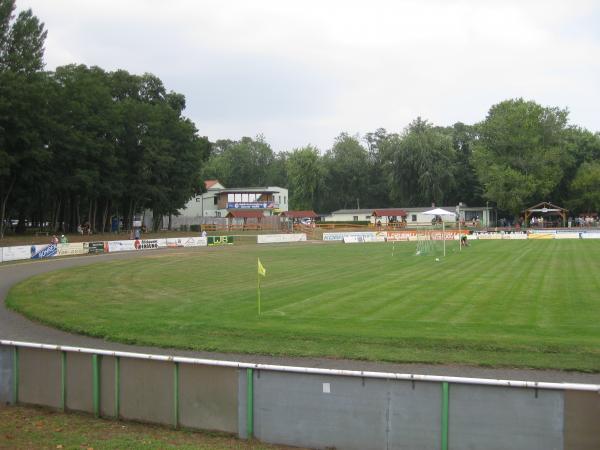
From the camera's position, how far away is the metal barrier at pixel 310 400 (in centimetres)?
716

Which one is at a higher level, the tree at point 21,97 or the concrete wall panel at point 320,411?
the tree at point 21,97

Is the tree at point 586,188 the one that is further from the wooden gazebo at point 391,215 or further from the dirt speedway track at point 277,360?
the dirt speedway track at point 277,360

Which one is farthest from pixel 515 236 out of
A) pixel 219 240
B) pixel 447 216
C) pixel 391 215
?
pixel 219 240

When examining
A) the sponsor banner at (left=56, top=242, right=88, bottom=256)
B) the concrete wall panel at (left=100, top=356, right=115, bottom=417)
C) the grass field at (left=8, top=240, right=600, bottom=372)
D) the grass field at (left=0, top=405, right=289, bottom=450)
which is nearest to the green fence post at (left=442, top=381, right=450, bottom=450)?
the grass field at (left=0, top=405, right=289, bottom=450)

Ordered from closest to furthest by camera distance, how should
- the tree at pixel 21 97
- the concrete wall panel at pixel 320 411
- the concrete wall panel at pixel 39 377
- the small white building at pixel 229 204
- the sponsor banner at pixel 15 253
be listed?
1. the concrete wall panel at pixel 320 411
2. the concrete wall panel at pixel 39 377
3. the sponsor banner at pixel 15 253
4. the tree at pixel 21 97
5. the small white building at pixel 229 204

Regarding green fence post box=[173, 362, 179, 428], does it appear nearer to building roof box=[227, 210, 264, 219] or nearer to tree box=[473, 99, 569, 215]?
building roof box=[227, 210, 264, 219]

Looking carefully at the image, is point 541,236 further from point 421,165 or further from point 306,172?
point 306,172

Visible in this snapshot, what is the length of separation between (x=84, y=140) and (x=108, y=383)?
56797 mm

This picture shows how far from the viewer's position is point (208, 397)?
8742mm

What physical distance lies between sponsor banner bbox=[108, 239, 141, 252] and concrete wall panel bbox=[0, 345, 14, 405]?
47.0 metres

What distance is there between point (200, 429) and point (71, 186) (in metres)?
57.5

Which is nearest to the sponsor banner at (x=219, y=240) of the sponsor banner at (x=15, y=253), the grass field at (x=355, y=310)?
the sponsor banner at (x=15, y=253)

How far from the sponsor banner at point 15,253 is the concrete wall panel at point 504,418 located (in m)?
44.6

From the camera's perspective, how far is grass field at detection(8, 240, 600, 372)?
14.4m
